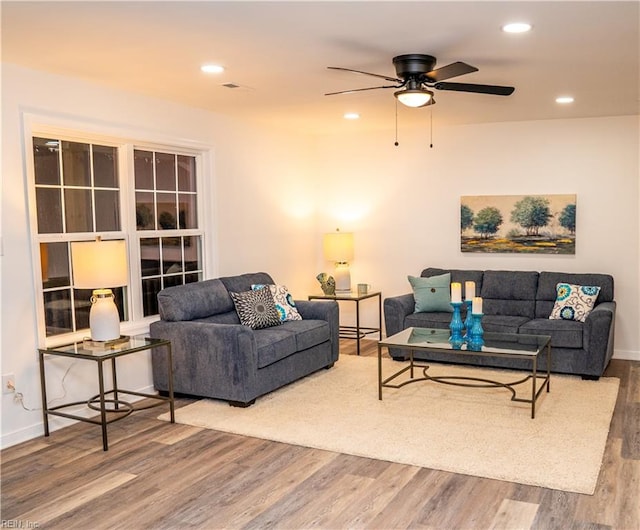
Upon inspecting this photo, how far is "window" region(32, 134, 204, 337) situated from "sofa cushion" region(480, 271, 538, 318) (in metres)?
2.79

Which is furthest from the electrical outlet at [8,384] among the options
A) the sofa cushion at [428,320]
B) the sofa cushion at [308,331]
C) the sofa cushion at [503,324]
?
the sofa cushion at [503,324]

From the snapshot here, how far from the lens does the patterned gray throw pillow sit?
5.17m

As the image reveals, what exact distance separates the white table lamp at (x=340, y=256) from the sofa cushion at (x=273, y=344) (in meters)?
1.69

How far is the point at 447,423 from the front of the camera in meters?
4.18

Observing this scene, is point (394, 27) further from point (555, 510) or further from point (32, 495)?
point (32, 495)

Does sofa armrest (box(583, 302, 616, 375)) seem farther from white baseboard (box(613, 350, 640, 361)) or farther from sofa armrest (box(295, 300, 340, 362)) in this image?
sofa armrest (box(295, 300, 340, 362))

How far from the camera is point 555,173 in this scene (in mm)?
6223

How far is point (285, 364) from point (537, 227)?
303 centimetres

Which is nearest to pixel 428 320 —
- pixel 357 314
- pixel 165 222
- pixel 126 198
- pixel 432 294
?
pixel 432 294

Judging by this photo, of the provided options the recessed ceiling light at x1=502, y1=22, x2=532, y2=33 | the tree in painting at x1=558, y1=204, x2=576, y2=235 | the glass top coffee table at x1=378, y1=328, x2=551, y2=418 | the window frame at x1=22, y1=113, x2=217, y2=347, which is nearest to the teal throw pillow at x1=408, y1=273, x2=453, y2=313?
the glass top coffee table at x1=378, y1=328, x2=551, y2=418

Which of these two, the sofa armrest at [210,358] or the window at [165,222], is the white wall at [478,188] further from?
the sofa armrest at [210,358]

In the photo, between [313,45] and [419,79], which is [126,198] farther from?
[419,79]

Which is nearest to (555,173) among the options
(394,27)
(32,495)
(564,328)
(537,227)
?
(537,227)

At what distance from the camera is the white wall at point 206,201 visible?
3.92 m
